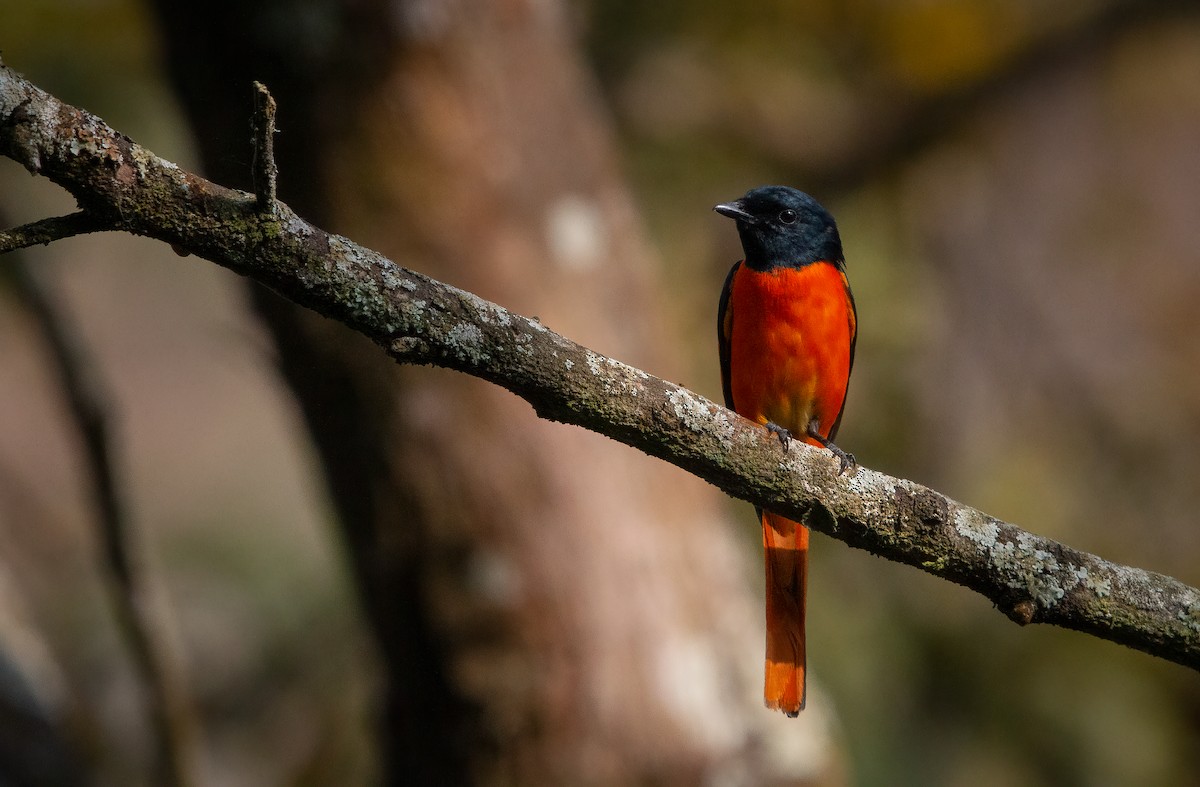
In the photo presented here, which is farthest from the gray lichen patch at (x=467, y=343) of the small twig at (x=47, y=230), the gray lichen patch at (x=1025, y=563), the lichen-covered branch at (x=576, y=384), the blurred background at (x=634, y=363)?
the blurred background at (x=634, y=363)

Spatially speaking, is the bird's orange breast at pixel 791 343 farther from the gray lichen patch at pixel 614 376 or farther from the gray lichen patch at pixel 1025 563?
the gray lichen patch at pixel 614 376

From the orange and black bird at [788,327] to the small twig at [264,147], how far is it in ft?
6.65

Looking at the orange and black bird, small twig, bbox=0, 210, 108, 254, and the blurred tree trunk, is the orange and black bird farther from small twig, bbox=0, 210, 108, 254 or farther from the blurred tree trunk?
small twig, bbox=0, 210, 108, 254

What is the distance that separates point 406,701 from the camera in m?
4.35

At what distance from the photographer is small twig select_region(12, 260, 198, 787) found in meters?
3.79

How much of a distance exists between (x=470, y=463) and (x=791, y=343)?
4.52ft

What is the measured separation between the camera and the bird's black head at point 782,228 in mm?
3633

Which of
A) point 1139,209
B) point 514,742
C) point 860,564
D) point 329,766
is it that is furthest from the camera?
point 1139,209

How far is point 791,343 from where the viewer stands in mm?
3693

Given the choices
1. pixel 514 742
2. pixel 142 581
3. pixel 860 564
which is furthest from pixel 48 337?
pixel 860 564

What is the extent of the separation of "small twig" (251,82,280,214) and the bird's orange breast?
219cm

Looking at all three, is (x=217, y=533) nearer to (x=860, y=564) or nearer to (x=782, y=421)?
(x=860, y=564)

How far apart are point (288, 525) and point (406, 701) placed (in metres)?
4.29

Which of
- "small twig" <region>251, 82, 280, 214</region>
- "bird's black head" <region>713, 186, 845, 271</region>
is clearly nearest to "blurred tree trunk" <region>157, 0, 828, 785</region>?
"bird's black head" <region>713, 186, 845, 271</region>
